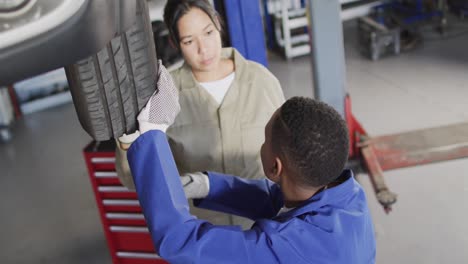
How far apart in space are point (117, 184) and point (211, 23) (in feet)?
3.89

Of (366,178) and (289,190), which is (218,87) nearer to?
(289,190)

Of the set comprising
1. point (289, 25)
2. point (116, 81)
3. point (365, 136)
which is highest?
point (116, 81)

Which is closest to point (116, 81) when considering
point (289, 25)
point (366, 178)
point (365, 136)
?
point (365, 136)

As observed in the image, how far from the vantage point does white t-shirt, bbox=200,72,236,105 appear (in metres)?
2.02

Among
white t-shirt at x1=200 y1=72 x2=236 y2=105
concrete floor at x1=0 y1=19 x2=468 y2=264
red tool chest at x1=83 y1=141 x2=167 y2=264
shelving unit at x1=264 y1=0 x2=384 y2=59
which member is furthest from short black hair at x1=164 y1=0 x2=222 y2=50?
shelving unit at x1=264 y1=0 x2=384 y2=59

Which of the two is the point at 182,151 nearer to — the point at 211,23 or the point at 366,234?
the point at 211,23

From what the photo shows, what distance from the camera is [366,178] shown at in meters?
3.79

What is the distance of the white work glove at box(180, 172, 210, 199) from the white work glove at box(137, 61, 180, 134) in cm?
32

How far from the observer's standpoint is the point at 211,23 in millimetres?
1902

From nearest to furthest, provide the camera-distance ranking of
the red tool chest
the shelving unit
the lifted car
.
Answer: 1. the lifted car
2. the red tool chest
3. the shelving unit

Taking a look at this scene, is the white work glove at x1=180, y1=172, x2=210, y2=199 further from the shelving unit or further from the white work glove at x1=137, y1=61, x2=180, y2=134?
the shelving unit

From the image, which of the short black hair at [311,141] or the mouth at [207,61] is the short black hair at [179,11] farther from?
the short black hair at [311,141]

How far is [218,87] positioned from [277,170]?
0.79 m

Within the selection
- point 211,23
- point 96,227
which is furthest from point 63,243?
point 211,23
